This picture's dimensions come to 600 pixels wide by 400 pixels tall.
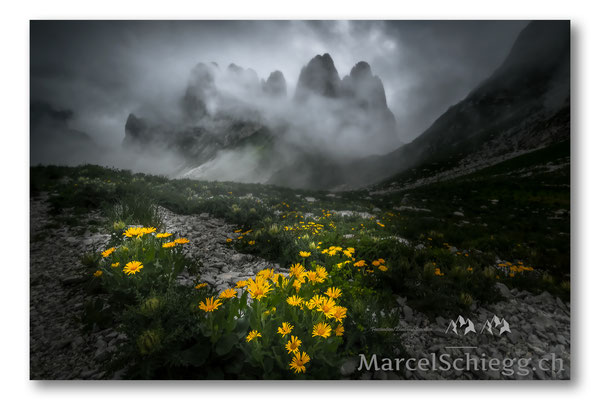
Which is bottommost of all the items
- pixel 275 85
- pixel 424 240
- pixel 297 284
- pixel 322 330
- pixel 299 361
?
pixel 299 361

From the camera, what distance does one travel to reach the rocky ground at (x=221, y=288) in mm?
2184

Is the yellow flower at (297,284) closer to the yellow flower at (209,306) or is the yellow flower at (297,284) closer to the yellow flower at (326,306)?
the yellow flower at (326,306)

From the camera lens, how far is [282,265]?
3.53 meters

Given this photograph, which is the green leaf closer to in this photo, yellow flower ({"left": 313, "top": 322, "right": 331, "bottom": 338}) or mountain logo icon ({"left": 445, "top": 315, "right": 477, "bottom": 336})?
yellow flower ({"left": 313, "top": 322, "right": 331, "bottom": 338})

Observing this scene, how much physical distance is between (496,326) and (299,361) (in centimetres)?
250

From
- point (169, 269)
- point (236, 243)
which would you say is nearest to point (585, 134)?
point (236, 243)

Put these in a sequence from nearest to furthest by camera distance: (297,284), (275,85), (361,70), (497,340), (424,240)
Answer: (297,284)
(497,340)
(361,70)
(424,240)
(275,85)

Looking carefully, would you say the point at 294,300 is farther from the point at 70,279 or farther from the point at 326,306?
the point at 70,279

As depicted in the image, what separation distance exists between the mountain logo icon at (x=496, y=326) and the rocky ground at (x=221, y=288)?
0.03 m

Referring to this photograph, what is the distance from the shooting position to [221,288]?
2.74 metres

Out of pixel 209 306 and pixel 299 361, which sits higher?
pixel 209 306

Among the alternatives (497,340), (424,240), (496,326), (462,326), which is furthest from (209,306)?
(424,240)
